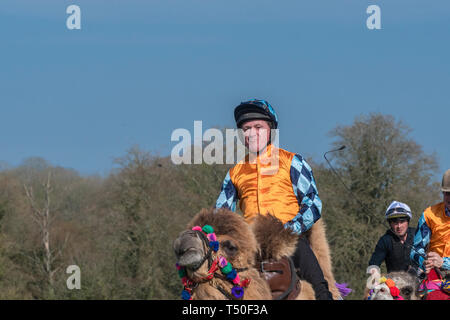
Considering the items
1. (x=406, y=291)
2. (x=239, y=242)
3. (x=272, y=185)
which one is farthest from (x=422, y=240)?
(x=239, y=242)

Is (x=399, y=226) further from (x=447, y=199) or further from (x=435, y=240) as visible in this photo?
(x=447, y=199)

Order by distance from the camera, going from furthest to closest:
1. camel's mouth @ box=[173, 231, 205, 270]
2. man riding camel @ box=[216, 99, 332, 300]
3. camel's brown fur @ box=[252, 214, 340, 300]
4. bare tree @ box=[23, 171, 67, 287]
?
bare tree @ box=[23, 171, 67, 287] → man riding camel @ box=[216, 99, 332, 300] → camel's brown fur @ box=[252, 214, 340, 300] → camel's mouth @ box=[173, 231, 205, 270]

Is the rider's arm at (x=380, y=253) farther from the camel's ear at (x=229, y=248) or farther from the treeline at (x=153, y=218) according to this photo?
the treeline at (x=153, y=218)

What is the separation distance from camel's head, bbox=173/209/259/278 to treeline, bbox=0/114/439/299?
27.5 m

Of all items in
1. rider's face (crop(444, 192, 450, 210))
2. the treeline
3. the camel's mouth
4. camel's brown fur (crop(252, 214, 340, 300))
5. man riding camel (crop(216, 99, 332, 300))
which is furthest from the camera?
the treeline

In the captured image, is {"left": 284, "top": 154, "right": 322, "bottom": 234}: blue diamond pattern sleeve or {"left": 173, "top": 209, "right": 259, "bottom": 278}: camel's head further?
{"left": 284, "top": 154, "right": 322, "bottom": 234}: blue diamond pattern sleeve

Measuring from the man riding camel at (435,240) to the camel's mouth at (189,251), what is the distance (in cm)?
320

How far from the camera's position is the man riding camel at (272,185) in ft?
22.1

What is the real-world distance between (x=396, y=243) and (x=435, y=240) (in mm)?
1914

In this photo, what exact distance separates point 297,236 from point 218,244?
37.3 inches

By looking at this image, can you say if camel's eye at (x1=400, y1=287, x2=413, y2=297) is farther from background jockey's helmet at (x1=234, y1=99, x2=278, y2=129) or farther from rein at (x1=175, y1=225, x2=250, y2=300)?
rein at (x1=175, y1=225, x2=250, y2=300)

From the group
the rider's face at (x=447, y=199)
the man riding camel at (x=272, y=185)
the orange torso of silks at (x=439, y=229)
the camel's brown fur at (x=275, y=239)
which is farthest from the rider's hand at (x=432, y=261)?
the camel's brown fur at (x=275, y=239)

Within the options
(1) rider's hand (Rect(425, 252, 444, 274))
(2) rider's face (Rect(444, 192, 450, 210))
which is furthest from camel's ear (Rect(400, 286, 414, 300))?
(2) rider's face (Rect(444, 192, 450, 210))

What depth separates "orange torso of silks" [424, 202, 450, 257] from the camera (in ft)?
26.0
